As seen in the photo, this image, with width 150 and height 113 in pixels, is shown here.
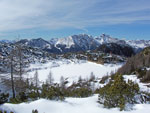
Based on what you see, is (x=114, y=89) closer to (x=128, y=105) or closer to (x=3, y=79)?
(x=128, y=105)

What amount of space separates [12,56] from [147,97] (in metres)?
12.7

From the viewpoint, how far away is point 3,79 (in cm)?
Answer: 1634

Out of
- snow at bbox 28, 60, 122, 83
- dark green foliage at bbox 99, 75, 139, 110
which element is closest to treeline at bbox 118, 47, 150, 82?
snow at bbox 28, 60, 122, 83

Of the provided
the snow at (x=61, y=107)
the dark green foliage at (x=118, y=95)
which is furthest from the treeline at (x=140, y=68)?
the snow at (x=61, y=107)

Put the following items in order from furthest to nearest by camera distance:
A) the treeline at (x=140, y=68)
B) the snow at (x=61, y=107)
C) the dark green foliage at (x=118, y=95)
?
1. the treeline at (x=140, y=68)
2. the dark green foliage at (x=118, y=95)
3. the snow at (x=61, y=107)

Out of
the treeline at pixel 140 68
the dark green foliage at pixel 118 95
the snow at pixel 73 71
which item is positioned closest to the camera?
the dark green foliage at pixel 118 95

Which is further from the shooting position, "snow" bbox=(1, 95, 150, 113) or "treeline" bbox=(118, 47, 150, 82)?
"treeline" bbox=(118, 47, 150, 82)

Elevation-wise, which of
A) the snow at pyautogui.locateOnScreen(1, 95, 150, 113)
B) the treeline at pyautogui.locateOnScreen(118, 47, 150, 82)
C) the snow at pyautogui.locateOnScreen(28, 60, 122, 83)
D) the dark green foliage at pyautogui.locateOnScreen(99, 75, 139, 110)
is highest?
the dark green foliage at pyautogui.locateOnScreen(99, 75, 139, 110)

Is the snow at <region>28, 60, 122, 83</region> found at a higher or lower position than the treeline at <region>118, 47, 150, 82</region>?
lower

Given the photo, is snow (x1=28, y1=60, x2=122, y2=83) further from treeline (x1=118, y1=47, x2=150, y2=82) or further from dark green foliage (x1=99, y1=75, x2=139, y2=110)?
dark green foliage (x1=99, y1=75, x2=139, y2=110)

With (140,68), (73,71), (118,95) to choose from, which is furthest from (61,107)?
(73,71)

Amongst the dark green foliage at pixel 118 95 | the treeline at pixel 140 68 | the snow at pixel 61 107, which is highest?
the dark green foliage at pixel 118 95

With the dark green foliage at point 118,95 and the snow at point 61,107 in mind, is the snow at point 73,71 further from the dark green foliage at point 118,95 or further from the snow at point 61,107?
the dark green foliage at point 118,95

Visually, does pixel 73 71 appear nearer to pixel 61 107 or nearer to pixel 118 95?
pixel 118 95
